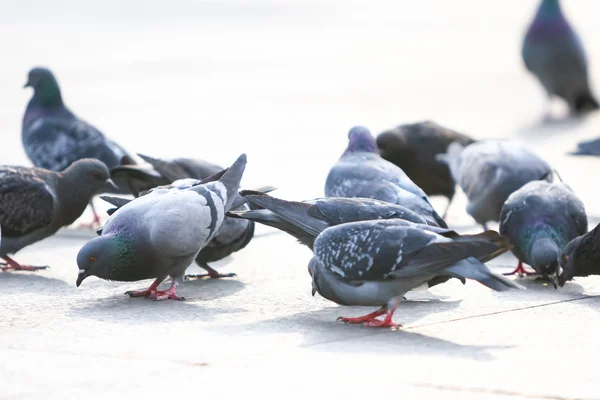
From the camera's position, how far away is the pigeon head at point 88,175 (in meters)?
7.70

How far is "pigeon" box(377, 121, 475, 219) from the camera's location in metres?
9.55

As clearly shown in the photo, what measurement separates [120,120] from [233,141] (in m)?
2.21

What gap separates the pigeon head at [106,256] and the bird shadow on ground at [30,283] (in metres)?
0.51

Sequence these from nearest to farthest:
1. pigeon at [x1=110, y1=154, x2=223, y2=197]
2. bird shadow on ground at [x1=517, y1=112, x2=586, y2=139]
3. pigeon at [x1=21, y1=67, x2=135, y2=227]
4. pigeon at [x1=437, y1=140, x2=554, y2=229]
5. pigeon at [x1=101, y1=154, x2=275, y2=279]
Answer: pigeon at [x1=101, y1=154, x2=275, y2=279]
pigeon at [x1=110, y1=154, x2=223, y2=197]
pigeon at [x1=437, y1=140, x2=554, y2=229]
pigeon at [x1=21, y1=67, x2=135, y2=227]
bird shadow on ground at [x1=517, y1=112, x2=586, y2=139]

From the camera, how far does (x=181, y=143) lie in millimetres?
12852

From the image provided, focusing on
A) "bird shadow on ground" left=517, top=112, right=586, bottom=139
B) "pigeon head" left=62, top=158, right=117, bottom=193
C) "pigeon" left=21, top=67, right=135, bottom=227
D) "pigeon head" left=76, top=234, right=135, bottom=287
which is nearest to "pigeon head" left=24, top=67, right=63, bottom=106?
"pigeon" left=21, top=67, right=135, bottom=227

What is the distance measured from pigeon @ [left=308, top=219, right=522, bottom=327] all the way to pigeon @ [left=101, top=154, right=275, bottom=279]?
4.44ft

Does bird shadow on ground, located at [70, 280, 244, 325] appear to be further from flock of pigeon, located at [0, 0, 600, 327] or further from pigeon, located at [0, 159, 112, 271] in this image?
pigeon, located at [0, 159, 112, 271]

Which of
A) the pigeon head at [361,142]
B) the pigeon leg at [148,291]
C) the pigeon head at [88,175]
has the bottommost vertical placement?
the pigeon leg at [148,291]

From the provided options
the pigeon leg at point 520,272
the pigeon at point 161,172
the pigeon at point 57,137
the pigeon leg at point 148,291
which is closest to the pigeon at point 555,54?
the pigeon at point 57,137

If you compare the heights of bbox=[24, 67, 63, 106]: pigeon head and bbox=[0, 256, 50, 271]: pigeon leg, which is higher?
bbox=[24, 67, 63, 106]: pigeon head

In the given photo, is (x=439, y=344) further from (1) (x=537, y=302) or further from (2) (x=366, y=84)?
(2) (x=366, y=84)

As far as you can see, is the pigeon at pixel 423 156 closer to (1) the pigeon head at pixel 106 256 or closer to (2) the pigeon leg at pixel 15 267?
(2) the pigeon leg at pixel 15 267

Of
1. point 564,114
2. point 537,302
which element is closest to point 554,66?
point 564,114
